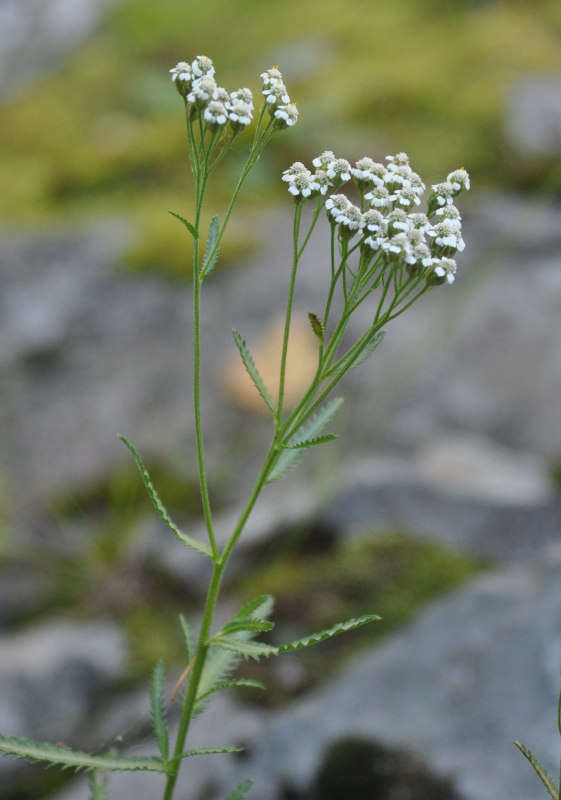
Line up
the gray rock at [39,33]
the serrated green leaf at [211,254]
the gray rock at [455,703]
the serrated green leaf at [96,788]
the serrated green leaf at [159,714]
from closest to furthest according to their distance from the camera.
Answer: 1. the serrated green leaf at [211,254]
2. the serrated green leaf at [159,714]
3. the serrated green leaf at [96,788]
4. the gray rock at [455,703]
5. the gray rock at [39,33]

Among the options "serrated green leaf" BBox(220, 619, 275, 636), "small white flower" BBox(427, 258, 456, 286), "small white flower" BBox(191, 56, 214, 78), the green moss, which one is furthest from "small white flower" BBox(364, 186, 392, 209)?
the green moss

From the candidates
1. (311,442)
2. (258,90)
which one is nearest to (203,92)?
(311,442)

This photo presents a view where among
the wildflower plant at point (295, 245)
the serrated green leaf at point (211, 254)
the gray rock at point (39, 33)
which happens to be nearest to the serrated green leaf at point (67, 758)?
the wildflower plant at point (295, 245)

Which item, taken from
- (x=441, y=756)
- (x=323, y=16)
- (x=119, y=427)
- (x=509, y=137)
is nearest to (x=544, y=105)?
(x=509, y=137)

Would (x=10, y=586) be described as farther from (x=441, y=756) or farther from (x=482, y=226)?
(x=482, y=226)

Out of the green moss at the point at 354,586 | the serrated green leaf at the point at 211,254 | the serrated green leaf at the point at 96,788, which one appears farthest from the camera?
the green moss at the point at 354,586

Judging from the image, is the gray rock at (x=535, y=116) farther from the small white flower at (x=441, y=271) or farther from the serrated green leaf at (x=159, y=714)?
the serrated green leaf at (x=159, y=714)

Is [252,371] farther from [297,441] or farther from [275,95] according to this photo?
[275,95]

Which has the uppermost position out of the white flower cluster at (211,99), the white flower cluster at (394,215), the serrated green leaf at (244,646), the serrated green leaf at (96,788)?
the white flower cluster at (211,99)
